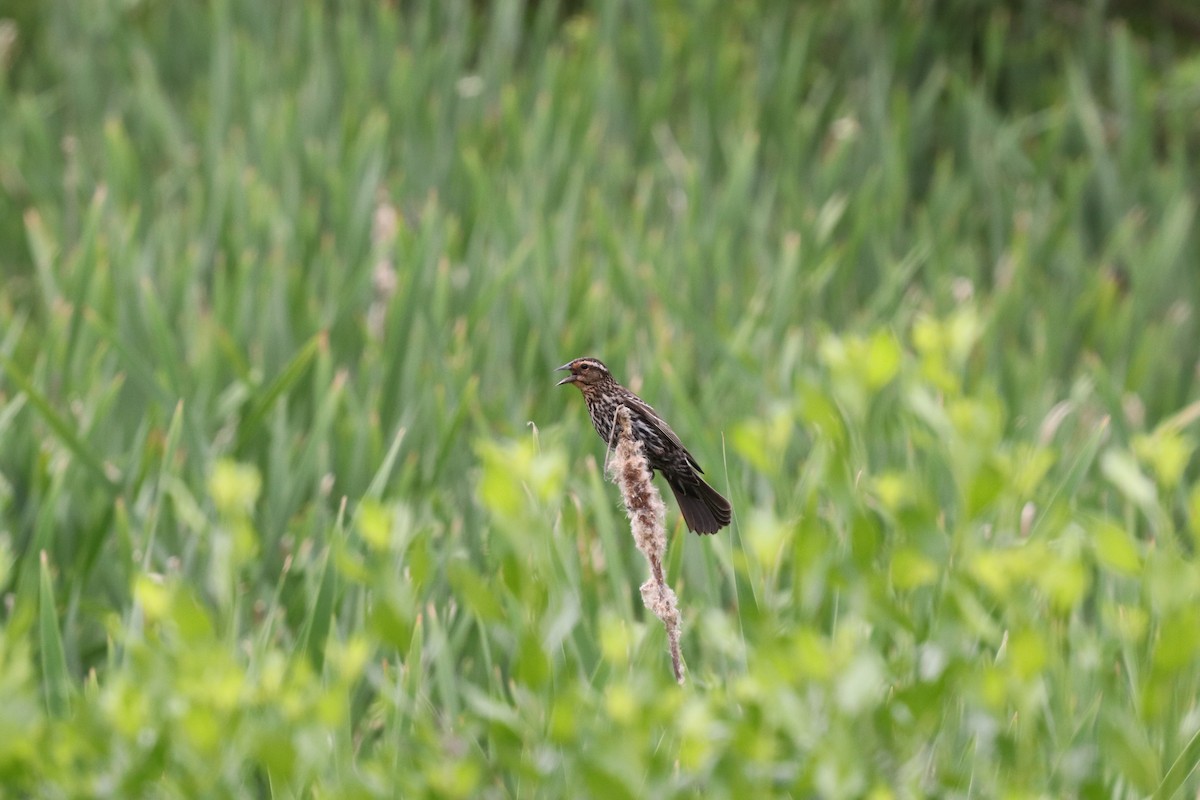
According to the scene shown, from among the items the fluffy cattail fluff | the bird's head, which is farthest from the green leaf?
the fluffy cattail fluff

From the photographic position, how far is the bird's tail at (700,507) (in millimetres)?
943

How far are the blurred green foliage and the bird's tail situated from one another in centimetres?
5

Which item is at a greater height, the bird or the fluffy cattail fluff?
the bird

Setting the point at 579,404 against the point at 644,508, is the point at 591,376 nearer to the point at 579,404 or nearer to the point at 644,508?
the point at 644,508

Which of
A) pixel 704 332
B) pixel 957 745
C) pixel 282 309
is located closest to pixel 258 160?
pixel 282 309

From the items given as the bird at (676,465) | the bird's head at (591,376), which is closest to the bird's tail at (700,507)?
the bird at (676,465)

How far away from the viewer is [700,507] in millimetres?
963

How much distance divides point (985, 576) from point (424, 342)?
1.82 metres

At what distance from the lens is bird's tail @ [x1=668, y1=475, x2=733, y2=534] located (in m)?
0.94

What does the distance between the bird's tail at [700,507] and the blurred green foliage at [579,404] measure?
0.05 m

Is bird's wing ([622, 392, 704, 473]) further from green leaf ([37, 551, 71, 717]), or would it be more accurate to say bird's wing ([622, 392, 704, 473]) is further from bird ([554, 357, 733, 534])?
green leaf ([37, 551, 71, 717])

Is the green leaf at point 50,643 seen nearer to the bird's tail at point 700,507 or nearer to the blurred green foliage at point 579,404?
the blurred green foliage at point 579,404

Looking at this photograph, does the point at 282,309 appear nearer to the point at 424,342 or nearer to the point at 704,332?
the point at 424,342

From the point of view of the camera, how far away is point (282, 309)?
2756 mm
